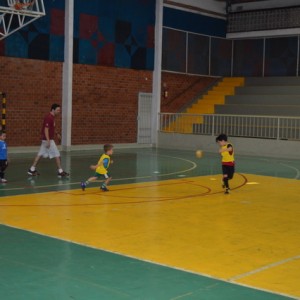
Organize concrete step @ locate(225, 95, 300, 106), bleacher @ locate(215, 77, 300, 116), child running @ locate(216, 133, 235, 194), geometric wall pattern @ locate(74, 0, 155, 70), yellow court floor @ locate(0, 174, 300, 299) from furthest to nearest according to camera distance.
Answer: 1. concrete step @ locate(225, 95, 300, 106)
2. bleacher @ locate(215, 77, 300, 116)
3. geometric wall pattern @ locate(74, 0, 155, 70)
4. child running @ locate(216, 133, 235, 194)
5. yellow court floor @ locate(0, 174, 300, 299)

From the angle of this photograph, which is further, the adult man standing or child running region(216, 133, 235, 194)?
the adult man standing

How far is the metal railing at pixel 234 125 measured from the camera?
21.1m

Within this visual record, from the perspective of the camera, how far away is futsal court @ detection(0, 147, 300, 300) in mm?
4914

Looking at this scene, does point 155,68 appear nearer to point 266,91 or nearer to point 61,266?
point 266,91

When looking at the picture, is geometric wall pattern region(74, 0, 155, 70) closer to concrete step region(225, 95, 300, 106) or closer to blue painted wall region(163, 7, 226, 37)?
blue painted wall region(163, 7, 226, 37)

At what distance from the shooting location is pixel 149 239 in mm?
6773

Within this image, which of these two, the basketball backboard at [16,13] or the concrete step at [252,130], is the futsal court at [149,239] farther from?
the concrete step at [252,130]

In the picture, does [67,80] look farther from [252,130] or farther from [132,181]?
[132,181]

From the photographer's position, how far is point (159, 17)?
24.7 metres

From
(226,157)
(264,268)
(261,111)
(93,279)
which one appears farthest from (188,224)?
(261,111)

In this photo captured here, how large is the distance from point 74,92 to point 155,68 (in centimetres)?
480

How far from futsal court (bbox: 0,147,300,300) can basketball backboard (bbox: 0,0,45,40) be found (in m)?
5.97

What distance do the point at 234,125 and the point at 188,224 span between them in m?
15.4

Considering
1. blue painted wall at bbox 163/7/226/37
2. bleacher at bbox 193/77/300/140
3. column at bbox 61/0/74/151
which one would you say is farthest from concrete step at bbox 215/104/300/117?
column at bbox 61/0/74/151
